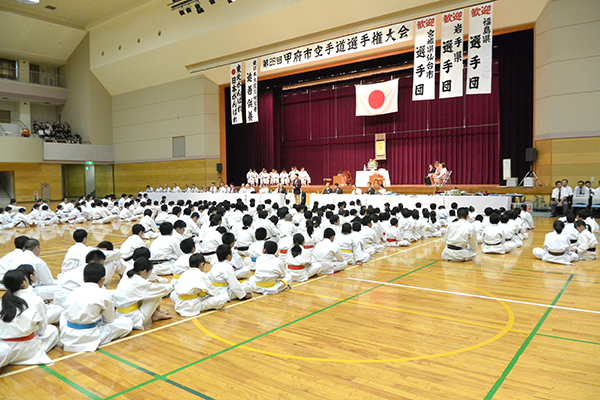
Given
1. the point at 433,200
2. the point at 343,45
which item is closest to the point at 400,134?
the point at 343,45

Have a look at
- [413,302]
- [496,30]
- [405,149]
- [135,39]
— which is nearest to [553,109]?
[496,30]

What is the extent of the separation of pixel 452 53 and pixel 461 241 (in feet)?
31.6

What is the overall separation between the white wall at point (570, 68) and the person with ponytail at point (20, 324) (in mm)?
16604

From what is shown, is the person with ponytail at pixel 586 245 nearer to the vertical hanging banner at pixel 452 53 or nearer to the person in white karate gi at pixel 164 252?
the person in white karate gi at pixel 164 252

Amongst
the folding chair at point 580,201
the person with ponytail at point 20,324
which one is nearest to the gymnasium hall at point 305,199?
the person with ponytail at point 20,324

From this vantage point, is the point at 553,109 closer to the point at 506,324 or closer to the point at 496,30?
the point at 496,30

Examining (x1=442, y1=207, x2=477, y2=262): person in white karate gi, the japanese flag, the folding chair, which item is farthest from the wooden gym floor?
the japanese flag

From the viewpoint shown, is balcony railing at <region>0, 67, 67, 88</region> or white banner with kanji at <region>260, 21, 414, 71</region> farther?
balcony railing at <region>0, 67, 67, 88</region>

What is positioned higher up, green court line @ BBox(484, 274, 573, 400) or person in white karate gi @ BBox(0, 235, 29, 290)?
person in white karate gi @ BBox(0, 235, 29, 290)

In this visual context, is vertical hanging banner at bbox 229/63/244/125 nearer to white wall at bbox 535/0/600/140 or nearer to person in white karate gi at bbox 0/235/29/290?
white wall at bbox 535/0/600/140

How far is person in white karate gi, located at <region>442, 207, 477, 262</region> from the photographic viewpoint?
314 inches

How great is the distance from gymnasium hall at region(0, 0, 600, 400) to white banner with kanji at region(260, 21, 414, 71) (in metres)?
0.10

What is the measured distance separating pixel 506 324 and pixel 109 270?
5.86m

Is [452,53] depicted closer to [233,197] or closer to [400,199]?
[400,199]
